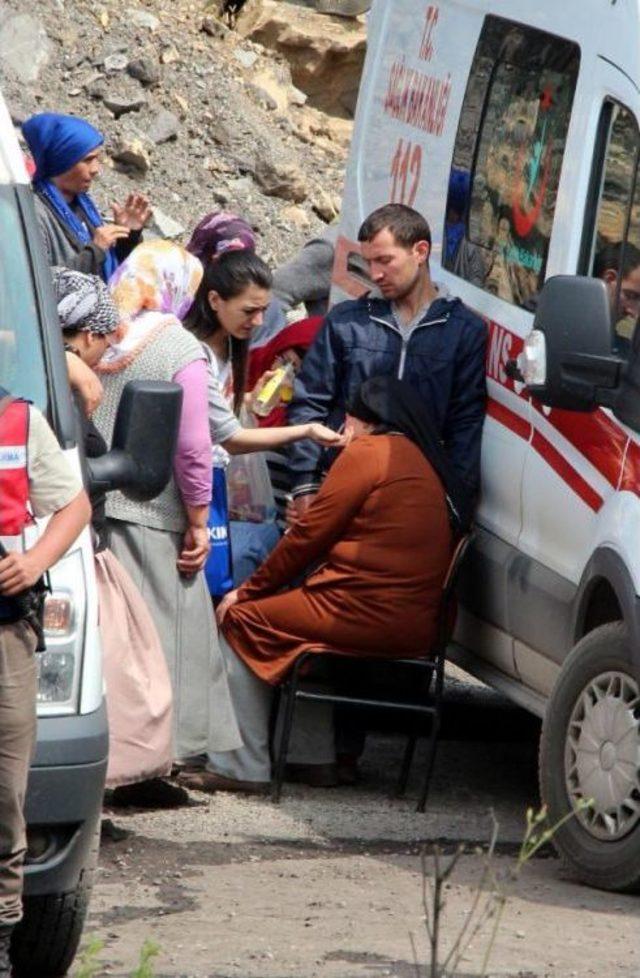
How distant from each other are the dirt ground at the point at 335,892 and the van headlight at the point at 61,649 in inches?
27.5

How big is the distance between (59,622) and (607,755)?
177cm

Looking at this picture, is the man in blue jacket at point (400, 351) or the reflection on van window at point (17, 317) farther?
the man in blue jacket at point (400, 351)

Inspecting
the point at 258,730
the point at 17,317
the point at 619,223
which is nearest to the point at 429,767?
the point at 258,730

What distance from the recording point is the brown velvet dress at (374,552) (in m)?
7.17

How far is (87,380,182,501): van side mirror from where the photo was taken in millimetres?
5312

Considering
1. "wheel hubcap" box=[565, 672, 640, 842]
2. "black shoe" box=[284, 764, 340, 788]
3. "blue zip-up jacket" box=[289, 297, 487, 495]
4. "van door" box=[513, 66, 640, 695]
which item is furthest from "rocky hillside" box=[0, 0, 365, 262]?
"wheel hubcap" box=[565, 672, 640, 842]

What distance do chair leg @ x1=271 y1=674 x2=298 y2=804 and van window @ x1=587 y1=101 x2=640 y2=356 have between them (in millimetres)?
1661

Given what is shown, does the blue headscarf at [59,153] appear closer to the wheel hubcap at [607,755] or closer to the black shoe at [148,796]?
the black shoe at [148,796]

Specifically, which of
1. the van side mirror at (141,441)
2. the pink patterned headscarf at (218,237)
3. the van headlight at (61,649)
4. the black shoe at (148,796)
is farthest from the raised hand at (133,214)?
the van headlight at (61,649)

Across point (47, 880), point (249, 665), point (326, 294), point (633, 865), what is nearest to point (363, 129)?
point (326, 294)

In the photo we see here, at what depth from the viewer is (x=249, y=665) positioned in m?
7.40

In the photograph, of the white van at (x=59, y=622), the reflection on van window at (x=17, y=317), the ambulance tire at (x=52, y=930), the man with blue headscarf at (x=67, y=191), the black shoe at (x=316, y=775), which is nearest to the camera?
the white van at (x=59, y=622)

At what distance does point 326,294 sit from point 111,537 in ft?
8.54

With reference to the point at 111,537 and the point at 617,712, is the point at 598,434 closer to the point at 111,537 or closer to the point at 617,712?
the point at 617,712
